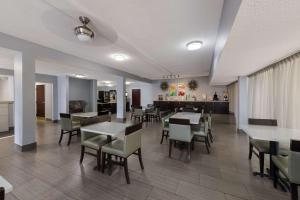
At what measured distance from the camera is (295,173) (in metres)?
1.29

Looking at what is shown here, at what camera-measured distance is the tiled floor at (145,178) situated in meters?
1.75

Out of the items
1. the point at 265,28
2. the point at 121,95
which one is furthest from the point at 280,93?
the point at 121,95

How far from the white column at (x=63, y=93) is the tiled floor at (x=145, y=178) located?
3.42 metres

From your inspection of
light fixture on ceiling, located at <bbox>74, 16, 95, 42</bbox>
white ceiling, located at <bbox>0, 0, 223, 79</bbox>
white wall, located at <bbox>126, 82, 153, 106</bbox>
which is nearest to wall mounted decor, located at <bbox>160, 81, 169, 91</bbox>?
white wall, located at <bbox>126, 82, 153, 106</bbox>

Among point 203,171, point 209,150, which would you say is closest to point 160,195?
point 203,171

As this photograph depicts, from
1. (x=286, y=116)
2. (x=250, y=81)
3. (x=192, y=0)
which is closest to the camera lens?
(x=192, y=0)

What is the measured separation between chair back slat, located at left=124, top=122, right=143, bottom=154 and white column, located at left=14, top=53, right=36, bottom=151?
2666mm

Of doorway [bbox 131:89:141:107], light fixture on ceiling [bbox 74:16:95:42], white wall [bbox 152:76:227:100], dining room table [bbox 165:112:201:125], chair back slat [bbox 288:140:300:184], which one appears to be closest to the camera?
chair back slat [bbox 288:140:300:184]

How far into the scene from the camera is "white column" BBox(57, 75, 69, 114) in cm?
637

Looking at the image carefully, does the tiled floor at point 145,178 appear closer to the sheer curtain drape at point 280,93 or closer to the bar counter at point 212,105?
the sheer curtain drape at point 280,93

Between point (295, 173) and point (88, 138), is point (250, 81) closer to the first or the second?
point (295, 173)

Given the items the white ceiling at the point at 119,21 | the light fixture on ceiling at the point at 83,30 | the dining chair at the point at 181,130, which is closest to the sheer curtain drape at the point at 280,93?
the white ceiling at the point at 119,21

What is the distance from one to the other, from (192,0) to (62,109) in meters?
7.09

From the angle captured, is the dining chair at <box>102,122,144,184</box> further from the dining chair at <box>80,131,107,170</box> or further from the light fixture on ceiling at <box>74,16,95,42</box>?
the light fixture on ceiling at <box>74,16,95,42</box>
